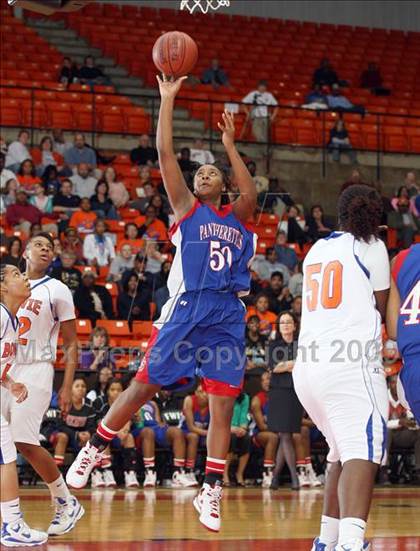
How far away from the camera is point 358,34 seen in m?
26.3

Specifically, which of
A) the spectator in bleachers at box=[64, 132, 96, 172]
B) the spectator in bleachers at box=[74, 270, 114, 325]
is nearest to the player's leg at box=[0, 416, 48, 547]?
the spectator in bleachers at box=[74, 270, 114, 325]

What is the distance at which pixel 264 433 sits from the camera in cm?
1378

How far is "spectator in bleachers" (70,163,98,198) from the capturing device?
56.7 ft

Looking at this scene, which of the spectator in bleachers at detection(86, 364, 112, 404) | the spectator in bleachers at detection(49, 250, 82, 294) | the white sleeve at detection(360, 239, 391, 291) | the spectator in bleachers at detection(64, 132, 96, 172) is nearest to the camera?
the white sleeve at detection(360, 239, 391, 291)

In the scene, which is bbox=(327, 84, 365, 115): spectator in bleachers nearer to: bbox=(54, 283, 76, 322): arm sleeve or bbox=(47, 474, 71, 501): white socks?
bbox=(54, 283, 76, 322): arm sleeve

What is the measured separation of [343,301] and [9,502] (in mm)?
2821

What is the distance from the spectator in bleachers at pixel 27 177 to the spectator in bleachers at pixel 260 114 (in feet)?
16.3

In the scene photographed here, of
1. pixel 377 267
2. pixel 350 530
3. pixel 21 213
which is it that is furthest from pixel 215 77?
pixel 350 530

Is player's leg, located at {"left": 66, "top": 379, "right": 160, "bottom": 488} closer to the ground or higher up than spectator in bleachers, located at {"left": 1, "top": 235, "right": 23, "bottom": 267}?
closer to the ground

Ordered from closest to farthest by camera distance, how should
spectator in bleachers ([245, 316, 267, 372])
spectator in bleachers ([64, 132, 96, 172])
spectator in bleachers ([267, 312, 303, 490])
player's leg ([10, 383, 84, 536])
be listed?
player's leg ([10, 383, 84, 536]), spectator in bleachers ([267, 312, 303, 490]), spectator in bleachers ([245, 316, 267, 372]), spectator in bleachers ([64, 132, 96, 172])

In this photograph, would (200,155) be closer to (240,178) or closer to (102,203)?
(102,203)

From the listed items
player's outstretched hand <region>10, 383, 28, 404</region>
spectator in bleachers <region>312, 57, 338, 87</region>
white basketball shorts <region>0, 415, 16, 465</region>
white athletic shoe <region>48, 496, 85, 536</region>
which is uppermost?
spectator in bleachers <region>312, 57, 338, 87</region>

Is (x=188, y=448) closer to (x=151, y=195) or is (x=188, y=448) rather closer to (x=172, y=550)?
(x=151, y=195)

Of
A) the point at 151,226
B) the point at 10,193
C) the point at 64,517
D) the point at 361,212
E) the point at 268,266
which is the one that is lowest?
the point at 64,517
